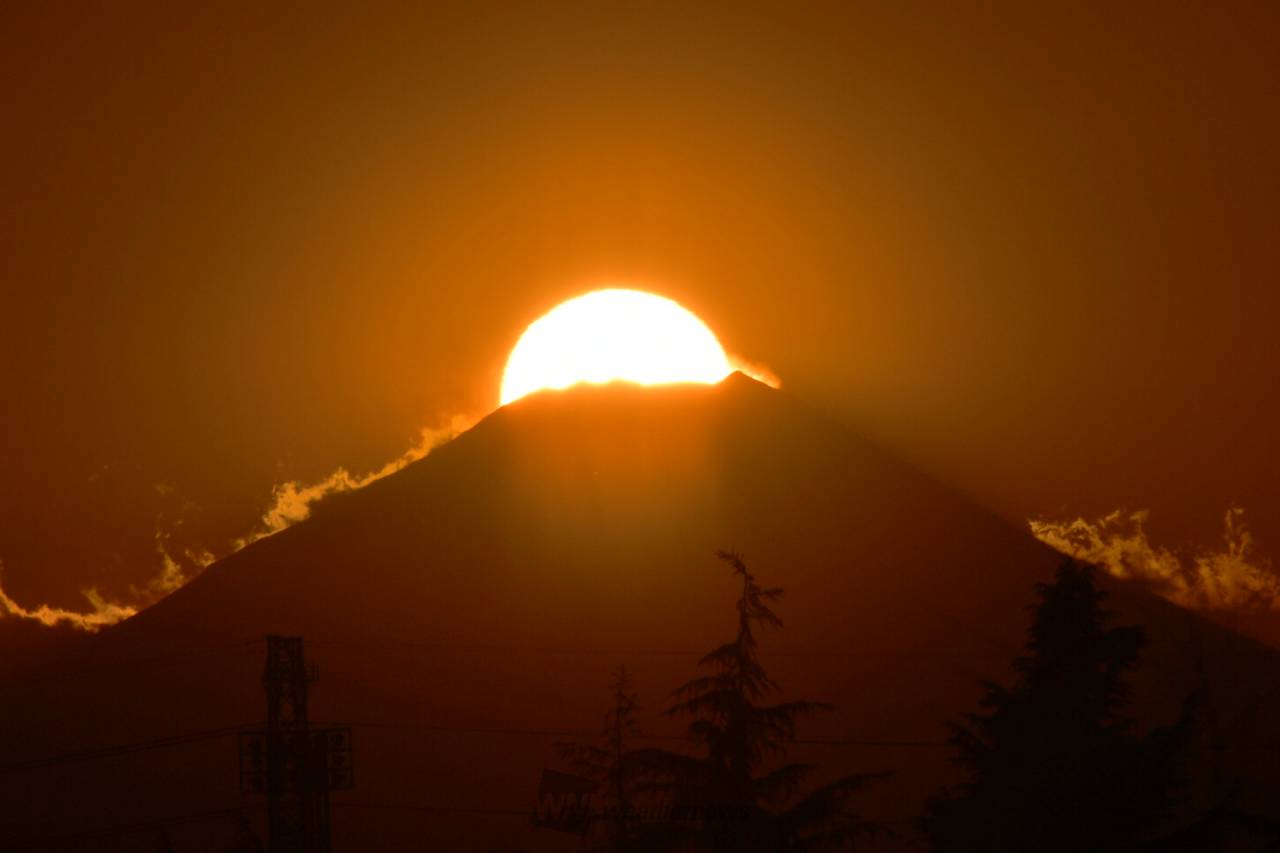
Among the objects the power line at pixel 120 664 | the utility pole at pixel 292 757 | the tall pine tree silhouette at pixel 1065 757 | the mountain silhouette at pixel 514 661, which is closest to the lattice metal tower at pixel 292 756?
the utility pole at pixel 292 757

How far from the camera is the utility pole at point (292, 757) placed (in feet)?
137

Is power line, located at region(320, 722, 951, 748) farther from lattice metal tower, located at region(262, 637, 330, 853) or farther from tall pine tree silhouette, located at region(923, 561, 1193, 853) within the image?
tall pine tree silhouette, located at region(923, 561, 1193, 853)

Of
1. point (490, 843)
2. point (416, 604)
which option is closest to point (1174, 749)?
point (490, 843)

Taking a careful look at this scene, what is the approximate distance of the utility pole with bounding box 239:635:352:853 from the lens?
137ft

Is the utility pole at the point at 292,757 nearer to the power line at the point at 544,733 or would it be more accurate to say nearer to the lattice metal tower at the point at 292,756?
the lattice metal tower at the point at 292,756

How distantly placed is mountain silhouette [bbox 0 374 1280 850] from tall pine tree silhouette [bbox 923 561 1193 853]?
2755 inches

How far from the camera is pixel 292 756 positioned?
42.2 meters

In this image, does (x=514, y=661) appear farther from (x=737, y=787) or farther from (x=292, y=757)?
(x=737, y=787)

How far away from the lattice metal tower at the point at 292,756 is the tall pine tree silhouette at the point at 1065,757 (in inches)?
756

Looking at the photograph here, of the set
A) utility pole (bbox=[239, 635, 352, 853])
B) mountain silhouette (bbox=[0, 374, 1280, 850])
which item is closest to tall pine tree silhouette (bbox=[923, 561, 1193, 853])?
utility pole (bbox=[239, 635, 352, 853])

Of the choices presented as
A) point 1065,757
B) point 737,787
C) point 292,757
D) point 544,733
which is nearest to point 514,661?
point 544,733

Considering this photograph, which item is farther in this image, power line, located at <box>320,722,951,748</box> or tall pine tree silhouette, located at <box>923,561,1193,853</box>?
power line, located at <box>320,722,951,748</box>

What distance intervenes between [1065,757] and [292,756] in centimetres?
2389

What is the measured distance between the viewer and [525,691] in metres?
149
